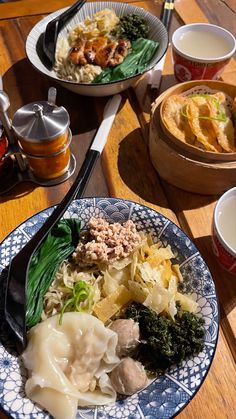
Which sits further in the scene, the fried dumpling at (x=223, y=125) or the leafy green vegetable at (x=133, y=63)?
the leafy green vegetable at (x=133, y=63)

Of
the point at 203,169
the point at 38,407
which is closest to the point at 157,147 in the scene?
the point at 203,169

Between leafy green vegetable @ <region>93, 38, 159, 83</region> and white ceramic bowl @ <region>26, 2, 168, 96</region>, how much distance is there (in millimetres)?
40

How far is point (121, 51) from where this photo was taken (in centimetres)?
197

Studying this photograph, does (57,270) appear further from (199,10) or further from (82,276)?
(199,10)

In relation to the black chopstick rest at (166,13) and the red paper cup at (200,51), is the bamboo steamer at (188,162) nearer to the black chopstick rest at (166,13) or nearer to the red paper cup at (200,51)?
the red paper cup at (200,51)

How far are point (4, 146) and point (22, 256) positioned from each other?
0.51 m

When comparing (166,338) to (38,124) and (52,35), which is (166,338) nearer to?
(38,124)

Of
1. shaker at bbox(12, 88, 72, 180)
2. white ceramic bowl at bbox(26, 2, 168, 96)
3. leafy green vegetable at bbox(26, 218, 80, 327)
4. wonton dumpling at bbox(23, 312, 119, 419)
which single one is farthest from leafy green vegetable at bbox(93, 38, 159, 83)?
wonton dumpling at bbox(23, 312, 119, 419)

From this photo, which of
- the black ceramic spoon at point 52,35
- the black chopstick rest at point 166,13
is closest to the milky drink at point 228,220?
the black ceramic spoon at point 52,35

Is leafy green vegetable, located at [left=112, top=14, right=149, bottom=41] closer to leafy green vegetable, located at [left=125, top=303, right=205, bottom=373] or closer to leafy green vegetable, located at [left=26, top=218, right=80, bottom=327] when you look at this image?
leafy green vegetable, located at [left=26, top=218, right=80, bottom=327]

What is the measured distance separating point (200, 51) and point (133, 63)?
333mm

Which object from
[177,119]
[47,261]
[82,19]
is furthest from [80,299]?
[82,19]

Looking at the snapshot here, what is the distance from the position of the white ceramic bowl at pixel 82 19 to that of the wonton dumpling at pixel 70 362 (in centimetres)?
104

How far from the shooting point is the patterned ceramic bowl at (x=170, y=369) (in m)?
1.01
